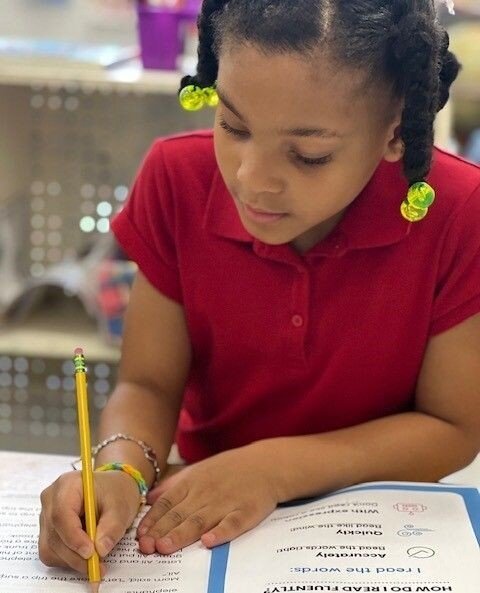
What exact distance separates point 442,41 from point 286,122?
0.56ft

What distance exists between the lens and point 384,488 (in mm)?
821

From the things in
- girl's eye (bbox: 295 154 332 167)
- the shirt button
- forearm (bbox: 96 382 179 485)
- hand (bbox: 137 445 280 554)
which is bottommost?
forearm (bbox: 96 382 179 485)

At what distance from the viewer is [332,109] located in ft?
2.41

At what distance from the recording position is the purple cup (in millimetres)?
1549

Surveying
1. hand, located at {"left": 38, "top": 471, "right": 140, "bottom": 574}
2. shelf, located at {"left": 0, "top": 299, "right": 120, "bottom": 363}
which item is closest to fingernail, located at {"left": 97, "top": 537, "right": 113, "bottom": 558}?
hand, located at {"left": 38, "top": 471, "right": 140, "bottom": 574}

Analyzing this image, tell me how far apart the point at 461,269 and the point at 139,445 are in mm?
329

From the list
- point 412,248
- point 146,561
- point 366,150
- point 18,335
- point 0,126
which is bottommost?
point 18,335

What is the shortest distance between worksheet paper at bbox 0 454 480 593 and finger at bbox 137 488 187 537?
11mm

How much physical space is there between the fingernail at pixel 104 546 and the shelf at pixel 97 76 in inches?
38.2

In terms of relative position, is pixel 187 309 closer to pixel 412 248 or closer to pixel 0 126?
pixel 412 248

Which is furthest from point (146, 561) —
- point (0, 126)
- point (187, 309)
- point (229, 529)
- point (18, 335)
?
point (0, 126)

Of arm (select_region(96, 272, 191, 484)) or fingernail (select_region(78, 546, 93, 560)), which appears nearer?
fingernail (select_region(78, 546, 93, 560))

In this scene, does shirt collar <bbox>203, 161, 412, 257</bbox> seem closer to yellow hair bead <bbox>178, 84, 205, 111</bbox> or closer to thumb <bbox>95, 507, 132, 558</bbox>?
yellow hair bead <bbox>178, 84, 205, 111</bbox>

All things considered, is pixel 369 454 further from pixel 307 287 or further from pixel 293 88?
pixel 293 88
